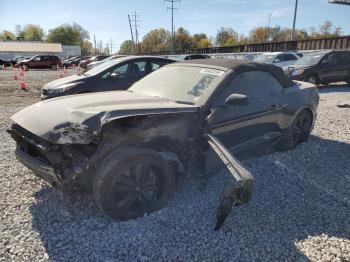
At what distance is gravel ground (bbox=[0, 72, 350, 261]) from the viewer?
2.85 meters

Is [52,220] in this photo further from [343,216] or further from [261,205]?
[343,216]

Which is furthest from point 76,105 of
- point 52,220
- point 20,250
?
point 20,250

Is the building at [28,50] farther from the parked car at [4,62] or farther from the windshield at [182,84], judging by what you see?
the windshield at [182,84]

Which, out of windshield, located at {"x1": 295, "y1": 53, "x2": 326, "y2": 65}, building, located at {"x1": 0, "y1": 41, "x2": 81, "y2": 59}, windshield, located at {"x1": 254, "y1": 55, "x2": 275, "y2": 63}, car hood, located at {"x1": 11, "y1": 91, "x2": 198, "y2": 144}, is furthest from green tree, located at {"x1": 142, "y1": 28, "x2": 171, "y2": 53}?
car hood, located at {"x1": 11, "y1": 91, "x2": 198, "y2": 144}

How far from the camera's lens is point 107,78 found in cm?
850

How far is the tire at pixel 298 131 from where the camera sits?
5.22 m

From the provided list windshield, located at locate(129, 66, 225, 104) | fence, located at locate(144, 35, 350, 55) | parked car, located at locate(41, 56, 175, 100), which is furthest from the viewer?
fence, located at locate(144, 35, 350, 55)

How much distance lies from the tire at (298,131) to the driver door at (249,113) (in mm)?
386

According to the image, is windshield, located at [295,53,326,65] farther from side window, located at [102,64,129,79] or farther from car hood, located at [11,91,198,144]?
car hood, located at [11,91,198,144]

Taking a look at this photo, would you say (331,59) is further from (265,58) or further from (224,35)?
(224,35)

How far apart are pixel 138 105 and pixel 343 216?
2551 mm

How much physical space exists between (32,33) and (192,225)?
466ft

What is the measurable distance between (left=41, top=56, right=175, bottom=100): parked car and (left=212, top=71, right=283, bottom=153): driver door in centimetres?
480

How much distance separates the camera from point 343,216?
3.48 meters
